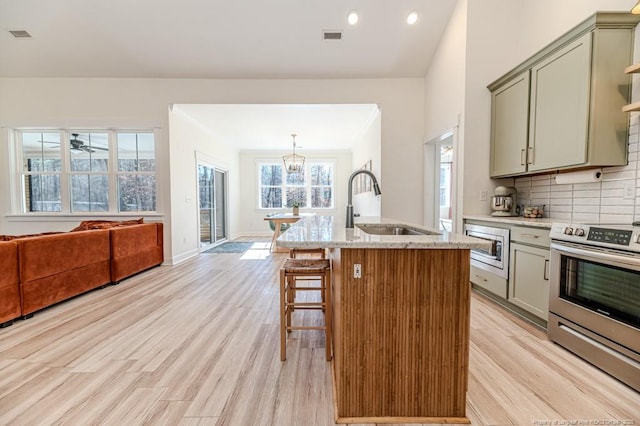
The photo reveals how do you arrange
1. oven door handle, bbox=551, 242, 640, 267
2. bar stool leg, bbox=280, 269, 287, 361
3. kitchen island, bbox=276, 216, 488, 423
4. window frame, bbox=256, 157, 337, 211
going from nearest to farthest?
kitchen island, bbox=276, 216, 488, 423
oven door handle, bbox=551, 242, 640, 267
bar stool leg, bbox=280, 269, 287, 361
window frame, bbox=256, 157, 337, 211

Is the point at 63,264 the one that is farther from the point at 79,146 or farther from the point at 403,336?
the point at 403,336

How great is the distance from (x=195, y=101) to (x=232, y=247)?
3257mm

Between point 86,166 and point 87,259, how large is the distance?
2.38 m

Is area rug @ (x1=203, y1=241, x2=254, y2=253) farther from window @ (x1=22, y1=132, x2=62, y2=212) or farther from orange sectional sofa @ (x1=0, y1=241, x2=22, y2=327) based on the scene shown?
orange sectional sofa @ (x1=0, y1=241, x2=22, y2=327)

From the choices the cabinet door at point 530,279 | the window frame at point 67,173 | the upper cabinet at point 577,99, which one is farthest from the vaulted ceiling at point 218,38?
the cabinet door at point 530,279

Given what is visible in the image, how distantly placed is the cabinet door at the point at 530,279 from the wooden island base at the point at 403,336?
1441 millimetres

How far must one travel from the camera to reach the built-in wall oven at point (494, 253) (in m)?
2.62

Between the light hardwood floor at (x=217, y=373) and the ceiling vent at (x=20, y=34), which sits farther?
the ceiling vent at (x=20, y=34)

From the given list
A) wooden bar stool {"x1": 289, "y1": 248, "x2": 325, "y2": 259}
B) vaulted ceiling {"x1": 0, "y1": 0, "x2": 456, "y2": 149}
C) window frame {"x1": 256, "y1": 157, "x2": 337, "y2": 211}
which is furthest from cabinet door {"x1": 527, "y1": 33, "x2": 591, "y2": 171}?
window frame {"x1": 256, "y1": 157, "x2": 337, "y2": 211}

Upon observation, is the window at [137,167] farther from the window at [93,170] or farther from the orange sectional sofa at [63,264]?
the orange sectional sofa at [63,264]

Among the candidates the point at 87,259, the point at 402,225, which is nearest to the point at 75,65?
the point at 87,259

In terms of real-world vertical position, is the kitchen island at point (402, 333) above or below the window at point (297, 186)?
below

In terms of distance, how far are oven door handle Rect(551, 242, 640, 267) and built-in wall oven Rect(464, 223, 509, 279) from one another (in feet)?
1.81

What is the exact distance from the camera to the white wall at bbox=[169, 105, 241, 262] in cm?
463
